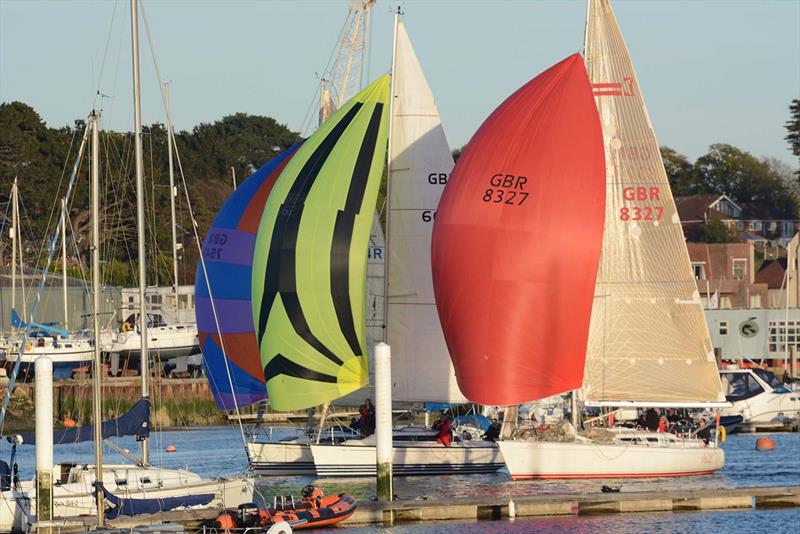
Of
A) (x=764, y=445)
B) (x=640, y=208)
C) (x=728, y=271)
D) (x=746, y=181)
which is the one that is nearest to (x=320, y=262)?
(x=640, y=208)

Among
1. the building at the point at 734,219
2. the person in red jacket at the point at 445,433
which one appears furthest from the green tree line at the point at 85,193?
the person in red jacket at the point at 445,433

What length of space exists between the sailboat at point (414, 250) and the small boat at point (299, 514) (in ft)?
23.6

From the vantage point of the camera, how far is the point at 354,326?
1383 inches

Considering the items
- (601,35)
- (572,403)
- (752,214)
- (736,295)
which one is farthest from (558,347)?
(752,214)

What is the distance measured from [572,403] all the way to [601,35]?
27.2 feet

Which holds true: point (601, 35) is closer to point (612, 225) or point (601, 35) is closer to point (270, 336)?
point (612, 225)

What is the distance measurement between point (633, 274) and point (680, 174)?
97.9 metres

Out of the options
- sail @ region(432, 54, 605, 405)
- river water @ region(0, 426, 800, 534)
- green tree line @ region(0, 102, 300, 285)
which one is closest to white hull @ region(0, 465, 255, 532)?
river water @ region(0, 426, 800, 534)

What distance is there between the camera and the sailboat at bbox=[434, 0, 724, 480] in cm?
3234

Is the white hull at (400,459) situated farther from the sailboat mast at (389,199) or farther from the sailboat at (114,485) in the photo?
the sailboat at (114,485)

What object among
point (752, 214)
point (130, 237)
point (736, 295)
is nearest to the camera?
point (130, 237)

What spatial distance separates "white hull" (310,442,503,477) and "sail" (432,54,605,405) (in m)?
3.02

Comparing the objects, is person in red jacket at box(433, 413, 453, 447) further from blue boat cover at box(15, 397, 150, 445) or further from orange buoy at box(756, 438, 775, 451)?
orange buoy at box(756, 438, 775, 451)

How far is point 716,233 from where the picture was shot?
114 metres
